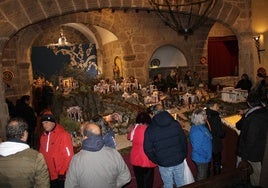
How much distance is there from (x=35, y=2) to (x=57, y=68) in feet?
30.7

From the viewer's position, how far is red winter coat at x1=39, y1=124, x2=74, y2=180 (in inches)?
139

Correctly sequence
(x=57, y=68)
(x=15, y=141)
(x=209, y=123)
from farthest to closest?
(x=57, y=68) → (x=209, y=123) → (x=15, y=141)

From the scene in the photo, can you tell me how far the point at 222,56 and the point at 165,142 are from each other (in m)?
12.1

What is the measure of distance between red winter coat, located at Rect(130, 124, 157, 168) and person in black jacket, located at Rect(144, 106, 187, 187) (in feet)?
0.75

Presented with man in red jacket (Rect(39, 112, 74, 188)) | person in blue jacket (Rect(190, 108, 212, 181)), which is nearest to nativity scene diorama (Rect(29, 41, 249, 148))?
man in red jacket (Rect(39, 112, 74, 188))

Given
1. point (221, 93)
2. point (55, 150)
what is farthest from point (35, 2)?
point (221, 93)

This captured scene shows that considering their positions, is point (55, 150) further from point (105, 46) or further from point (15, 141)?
point (105, 46)

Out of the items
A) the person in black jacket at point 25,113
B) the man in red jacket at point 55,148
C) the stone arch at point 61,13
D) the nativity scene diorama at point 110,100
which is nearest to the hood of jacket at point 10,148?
the man in red jacket at point 55,148

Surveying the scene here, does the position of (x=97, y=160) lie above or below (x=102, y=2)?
below

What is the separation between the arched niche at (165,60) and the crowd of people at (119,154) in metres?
8.71

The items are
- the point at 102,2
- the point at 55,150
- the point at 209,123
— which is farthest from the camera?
the point at 102,2

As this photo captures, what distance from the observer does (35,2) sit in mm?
5582

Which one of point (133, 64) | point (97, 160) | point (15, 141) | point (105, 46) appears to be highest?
point (105, 46)

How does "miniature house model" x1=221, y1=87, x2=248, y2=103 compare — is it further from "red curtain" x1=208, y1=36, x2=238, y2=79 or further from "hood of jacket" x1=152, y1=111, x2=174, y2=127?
"red curtain" x1=208, y1=36, x2=238, y2=79
